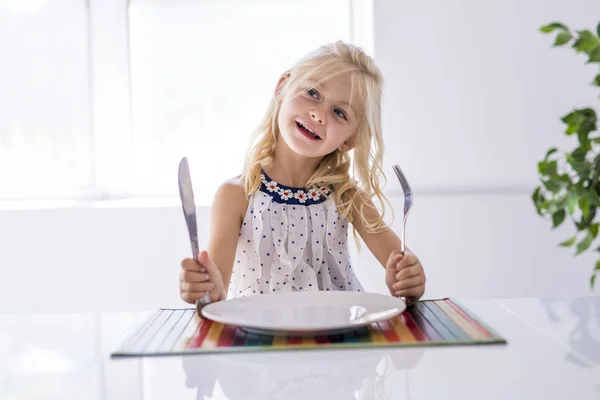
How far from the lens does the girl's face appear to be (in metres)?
1.50

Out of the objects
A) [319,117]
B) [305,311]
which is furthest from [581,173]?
[319,117]

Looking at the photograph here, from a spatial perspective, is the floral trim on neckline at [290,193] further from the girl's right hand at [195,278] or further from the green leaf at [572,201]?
the green leaf at [572,201]

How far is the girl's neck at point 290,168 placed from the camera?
162cm

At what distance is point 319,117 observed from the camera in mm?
1490

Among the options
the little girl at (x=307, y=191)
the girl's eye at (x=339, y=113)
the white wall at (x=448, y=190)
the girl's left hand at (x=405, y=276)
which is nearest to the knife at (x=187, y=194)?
the girl's left hand at (x=405, y=276)

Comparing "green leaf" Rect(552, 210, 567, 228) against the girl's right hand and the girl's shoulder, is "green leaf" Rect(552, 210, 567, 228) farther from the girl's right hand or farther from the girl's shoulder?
the girl's shoulder

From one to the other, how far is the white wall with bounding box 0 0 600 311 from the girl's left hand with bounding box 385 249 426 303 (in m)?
1.29

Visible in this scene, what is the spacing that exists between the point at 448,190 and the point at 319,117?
110 centimetres

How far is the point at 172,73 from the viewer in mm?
2787

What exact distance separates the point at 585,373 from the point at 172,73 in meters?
2.35

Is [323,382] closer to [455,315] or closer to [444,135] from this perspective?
[455,315]

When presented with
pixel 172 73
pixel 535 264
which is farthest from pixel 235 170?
pixel 535 264

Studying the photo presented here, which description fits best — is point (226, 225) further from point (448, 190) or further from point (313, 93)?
point (448, 190)

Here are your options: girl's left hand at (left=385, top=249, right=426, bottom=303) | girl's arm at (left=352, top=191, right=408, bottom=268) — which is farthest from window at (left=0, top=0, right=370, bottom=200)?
girl's left hand at (left=385, top=249, right=426, bottom=303)
